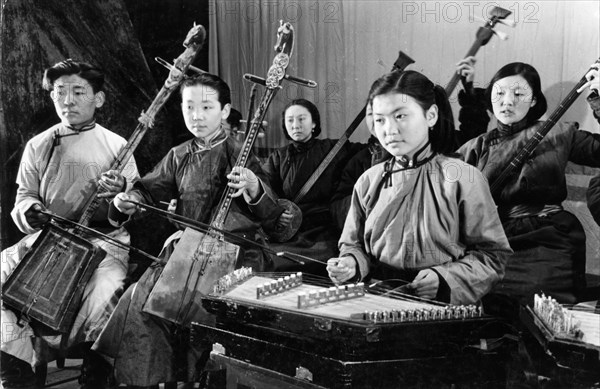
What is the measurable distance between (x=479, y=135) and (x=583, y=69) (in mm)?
515

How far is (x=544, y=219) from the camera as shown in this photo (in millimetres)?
3297

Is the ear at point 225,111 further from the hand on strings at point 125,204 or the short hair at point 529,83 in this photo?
the short hair at point 529,83

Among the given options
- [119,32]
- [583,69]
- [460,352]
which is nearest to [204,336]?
[460,352]

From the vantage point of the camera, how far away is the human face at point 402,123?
3271 millimetres

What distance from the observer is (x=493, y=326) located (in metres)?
3.19

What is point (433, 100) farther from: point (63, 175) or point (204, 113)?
point (63, 175)

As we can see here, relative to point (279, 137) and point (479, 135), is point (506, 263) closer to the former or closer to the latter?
point (479, 135)

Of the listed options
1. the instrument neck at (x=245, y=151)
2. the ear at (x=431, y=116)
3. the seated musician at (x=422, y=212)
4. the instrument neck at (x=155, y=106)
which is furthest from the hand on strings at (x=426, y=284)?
the instrument neck at (x=155, y=106)

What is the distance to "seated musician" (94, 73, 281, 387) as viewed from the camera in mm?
3600

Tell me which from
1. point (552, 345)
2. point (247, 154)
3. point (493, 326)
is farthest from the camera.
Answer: point (247, 154)

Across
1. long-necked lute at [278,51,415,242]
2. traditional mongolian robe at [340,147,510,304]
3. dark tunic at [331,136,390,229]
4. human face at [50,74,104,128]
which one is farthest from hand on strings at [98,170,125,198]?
traditional mongolian robe at [340,147,510,304]

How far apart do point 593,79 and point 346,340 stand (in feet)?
5.06

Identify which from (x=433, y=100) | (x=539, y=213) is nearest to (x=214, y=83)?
(x=433, y=100)

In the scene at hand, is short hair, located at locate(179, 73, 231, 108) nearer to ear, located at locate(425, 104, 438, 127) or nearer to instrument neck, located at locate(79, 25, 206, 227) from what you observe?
instrument neck, located at locate(79, 25, 206, 227)
